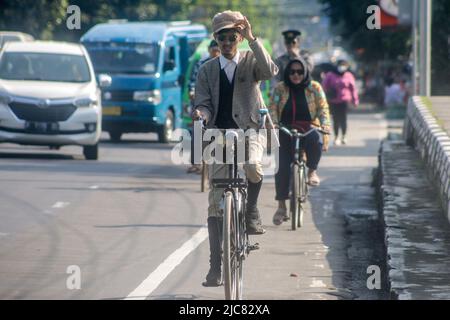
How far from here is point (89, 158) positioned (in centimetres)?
2220

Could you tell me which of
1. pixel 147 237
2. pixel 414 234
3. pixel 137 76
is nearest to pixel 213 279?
pixel 414 234

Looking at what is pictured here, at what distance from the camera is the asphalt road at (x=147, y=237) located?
10055 mm

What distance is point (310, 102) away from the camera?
14086mm

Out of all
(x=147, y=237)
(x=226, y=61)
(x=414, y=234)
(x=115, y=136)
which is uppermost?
(x=226, y=61)

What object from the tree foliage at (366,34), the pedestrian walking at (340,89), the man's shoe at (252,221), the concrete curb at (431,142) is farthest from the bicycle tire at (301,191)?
the tree foliage at (366,34)

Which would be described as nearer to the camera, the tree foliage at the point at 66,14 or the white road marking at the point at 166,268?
the white road marking at the point at 166,268

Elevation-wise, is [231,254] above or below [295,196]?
above

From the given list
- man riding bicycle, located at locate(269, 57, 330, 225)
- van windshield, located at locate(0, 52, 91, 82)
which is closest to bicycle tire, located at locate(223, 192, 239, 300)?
man riding bicycle, located at locate(269, 57, 330, 225)

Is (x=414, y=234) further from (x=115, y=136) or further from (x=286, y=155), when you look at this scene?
(x=115, y=136)

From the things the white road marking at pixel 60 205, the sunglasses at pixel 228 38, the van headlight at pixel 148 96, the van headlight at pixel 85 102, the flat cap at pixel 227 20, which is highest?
the flat cap at pixel 227 20

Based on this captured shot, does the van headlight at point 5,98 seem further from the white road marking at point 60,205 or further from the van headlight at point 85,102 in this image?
the white road marking at point 60,205

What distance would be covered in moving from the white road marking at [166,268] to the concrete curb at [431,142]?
218 centimetres

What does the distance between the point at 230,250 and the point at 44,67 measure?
548 inches
